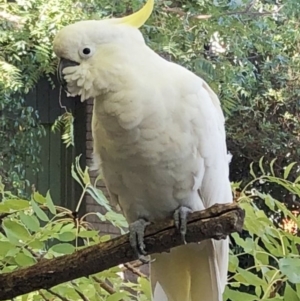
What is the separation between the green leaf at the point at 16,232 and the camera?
0.93 m

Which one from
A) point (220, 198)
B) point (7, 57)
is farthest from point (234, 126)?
point (220, 198)

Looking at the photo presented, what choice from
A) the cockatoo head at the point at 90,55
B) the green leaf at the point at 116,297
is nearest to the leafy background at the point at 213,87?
the green leaf at the point at 116,297

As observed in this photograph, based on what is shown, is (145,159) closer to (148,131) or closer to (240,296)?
(148,131)

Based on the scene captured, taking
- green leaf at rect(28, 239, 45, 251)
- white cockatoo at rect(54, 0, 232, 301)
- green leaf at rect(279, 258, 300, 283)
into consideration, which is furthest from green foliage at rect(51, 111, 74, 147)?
green leaf at rect(279, 258, 300, 283)

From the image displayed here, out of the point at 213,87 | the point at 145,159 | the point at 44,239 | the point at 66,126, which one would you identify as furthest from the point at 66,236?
the point at 66,126

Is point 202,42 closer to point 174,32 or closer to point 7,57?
point 174,32

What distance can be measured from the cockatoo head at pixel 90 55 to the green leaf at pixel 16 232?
0.24m

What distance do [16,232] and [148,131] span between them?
0.89ft

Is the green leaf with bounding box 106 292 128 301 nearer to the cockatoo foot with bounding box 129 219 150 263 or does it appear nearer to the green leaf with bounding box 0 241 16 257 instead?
the cockatoo foot with bounding box 129 219 150 263

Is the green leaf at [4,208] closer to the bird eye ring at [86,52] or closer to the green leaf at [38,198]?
the green leaf at [38,198]

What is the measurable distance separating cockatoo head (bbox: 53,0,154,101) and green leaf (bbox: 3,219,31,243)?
0.24 m

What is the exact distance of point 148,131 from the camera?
0.91m

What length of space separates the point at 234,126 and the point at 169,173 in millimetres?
1643

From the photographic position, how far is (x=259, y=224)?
92cm
